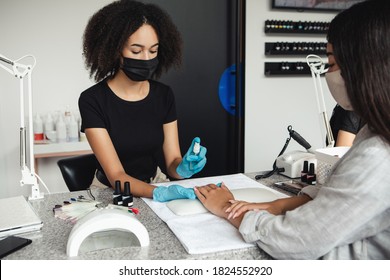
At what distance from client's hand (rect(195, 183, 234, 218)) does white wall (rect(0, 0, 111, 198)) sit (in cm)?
205

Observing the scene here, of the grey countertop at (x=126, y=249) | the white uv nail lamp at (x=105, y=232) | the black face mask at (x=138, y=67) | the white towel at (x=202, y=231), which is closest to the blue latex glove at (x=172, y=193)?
the white towel at (x=202, y=231)

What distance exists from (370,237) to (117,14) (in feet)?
4.47

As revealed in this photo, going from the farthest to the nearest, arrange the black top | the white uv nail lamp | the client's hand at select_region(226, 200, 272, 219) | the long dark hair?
1. the black top
2. the client's hand at select_region(226, 200, 272, 219)
3. the white uv nail lamp
4. the long dark hair

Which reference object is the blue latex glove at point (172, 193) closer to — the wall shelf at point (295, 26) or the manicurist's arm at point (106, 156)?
the manicurist's arm at point (106, 156)

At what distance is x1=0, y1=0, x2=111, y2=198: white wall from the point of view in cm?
285

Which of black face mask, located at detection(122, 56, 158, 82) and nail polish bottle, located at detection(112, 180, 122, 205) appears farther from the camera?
black face mask, located at detection(122, 56, 158, 82)

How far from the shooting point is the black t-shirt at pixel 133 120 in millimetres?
1733

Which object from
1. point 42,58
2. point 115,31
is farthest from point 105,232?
point 42,58

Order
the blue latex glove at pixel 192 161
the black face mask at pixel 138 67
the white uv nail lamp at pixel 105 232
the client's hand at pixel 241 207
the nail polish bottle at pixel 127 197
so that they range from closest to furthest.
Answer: the white uv nail lamp at pixel 105 232, the client's hand at pixel 241 207, the nail polish bottle at pixel 127 197, the blue latex glove at pixel 192 161, the black face mask at pixel 138 67

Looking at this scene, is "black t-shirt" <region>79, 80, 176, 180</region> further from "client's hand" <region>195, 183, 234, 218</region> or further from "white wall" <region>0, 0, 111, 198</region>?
"white wall" <region>0, 0, 111, 198</region>

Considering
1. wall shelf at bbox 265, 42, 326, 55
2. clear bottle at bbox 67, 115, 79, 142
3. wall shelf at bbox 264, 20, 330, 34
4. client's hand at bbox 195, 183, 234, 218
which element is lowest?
clear bottle at bbox 67, 115, 79, 142

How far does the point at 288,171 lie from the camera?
1.65 meters

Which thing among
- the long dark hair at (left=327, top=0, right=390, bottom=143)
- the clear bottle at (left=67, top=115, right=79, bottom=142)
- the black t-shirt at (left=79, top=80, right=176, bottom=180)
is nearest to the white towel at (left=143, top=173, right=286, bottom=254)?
the long dark hair at (left=327, top=0, right=390, bottom=143)

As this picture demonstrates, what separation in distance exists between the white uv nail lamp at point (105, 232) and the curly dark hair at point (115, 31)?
0.94 m
